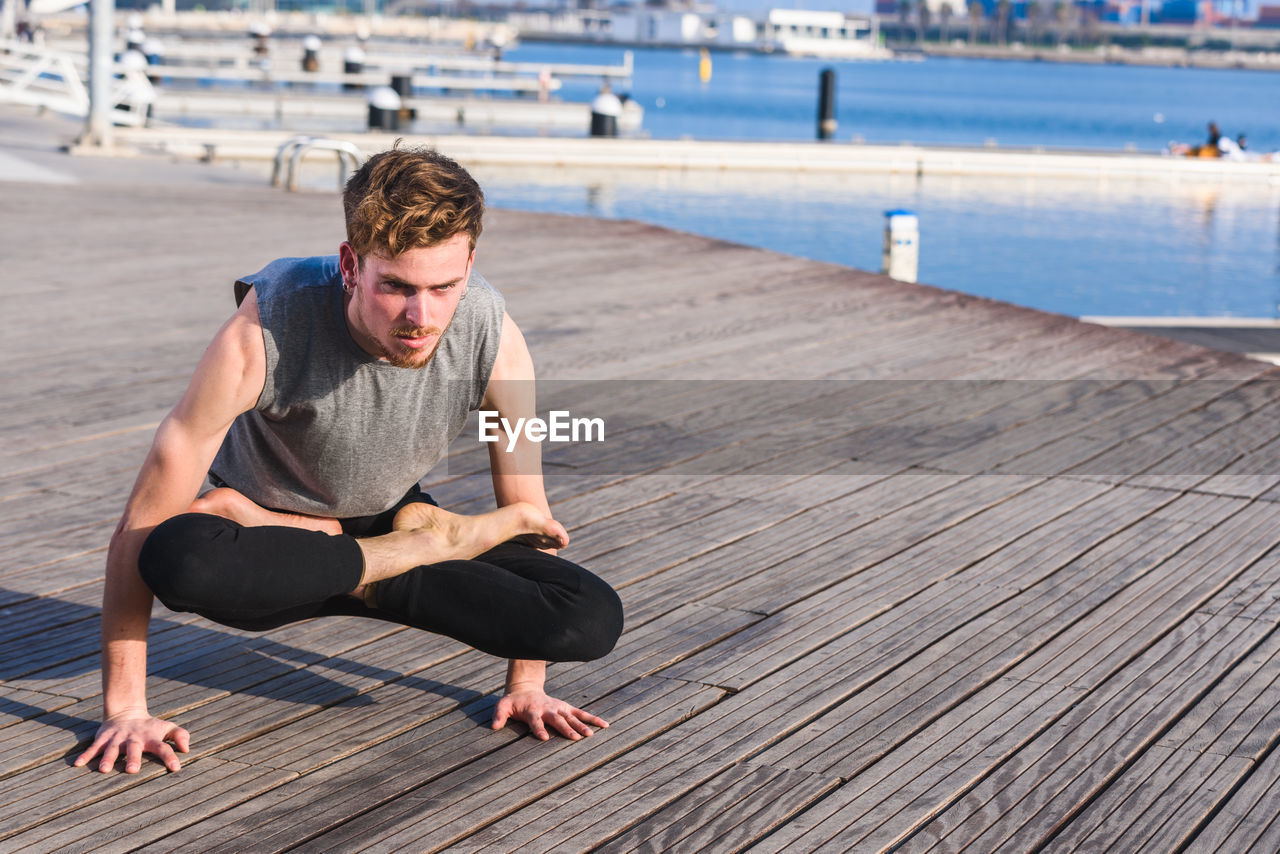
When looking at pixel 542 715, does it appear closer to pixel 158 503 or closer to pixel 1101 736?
pixel 158 503

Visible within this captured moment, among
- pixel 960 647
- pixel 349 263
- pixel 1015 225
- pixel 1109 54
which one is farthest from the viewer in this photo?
pixel 1109 54

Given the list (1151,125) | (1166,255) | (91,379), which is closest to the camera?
(91,379)

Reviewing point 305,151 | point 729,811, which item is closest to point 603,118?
point 305,151

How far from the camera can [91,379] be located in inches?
A: 207

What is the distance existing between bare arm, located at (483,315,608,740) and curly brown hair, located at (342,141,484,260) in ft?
1.31

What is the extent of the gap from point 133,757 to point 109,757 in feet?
0.12

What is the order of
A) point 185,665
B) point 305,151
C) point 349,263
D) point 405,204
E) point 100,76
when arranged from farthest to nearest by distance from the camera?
point 100,76, point 305,151, point 185,665, point 349,263, point 405,204

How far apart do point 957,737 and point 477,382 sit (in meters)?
1.13

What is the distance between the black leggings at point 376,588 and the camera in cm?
222

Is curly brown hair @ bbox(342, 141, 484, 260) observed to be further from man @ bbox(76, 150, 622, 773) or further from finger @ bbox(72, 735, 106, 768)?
finger @ bbox(72, 735, 106, 768)

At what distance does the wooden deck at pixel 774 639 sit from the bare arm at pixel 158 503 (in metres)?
0.07

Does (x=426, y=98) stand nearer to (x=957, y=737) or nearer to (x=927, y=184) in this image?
(x=927, y=184)

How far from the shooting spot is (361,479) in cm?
252

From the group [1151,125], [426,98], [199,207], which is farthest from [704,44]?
[199,207]
